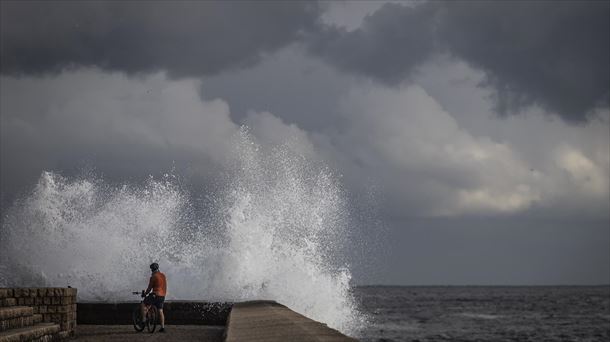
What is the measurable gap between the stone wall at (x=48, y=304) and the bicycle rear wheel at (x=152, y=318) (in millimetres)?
1761

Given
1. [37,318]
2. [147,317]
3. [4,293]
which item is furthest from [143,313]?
[4,293]

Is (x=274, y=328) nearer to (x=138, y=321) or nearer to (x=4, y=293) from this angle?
(x=4, y=293)

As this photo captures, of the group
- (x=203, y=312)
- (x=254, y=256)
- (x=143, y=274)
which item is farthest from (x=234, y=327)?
(x=143, y=274)

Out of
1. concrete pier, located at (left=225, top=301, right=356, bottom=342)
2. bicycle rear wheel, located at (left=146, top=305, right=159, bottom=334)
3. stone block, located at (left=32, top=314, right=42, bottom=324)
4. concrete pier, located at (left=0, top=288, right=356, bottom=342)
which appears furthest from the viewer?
bicycle rear wheel, located at (left=146, top=305, right=159, bottom=334)

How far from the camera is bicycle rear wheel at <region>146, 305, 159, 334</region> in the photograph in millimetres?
15086

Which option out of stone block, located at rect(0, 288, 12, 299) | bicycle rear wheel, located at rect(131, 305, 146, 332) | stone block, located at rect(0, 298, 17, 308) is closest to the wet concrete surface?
bicycle rear wheel, located at rect(131, 305, 146, 332)

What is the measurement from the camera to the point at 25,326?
40.3 ft

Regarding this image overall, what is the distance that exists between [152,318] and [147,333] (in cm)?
42

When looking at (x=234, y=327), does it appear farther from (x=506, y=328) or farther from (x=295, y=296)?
(x=506, y=328)

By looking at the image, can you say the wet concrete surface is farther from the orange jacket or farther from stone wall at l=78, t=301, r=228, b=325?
the orange jacket

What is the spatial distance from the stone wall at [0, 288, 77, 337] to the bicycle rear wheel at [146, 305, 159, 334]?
5.78 ft

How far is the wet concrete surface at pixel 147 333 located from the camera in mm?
13586

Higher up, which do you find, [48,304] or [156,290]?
[156,290]

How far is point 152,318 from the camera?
1524 cm
